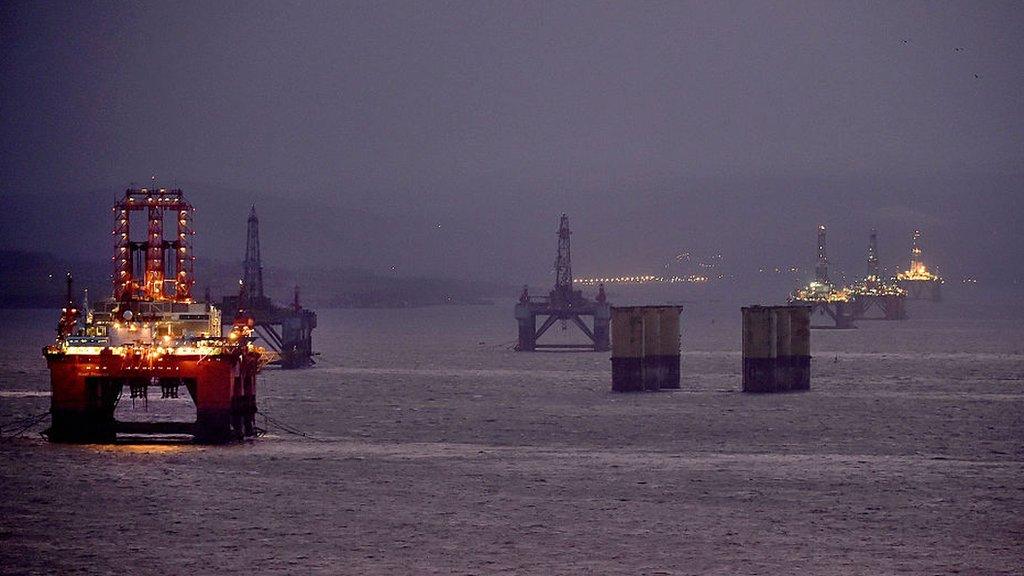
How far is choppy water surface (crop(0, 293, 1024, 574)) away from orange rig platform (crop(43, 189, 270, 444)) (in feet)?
5.17

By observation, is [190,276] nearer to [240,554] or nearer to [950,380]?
[240,554]

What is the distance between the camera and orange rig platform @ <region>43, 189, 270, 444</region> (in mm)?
47969

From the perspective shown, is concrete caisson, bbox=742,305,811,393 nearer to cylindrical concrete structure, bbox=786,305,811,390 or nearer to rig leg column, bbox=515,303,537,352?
cylindrical concrete structure, bbox=786,305,811,390

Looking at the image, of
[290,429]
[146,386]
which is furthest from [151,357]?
[290,429]

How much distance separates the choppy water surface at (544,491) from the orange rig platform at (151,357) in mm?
1576

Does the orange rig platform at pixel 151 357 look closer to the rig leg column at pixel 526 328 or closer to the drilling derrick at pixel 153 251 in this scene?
the drilling derrick at pixel 153 251

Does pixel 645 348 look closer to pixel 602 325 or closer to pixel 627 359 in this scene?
pixel 627 359

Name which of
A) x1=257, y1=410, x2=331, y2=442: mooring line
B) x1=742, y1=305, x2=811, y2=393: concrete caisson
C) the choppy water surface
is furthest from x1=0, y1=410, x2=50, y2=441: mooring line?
x1=742, y1=305, x2=811, y2=393: concrete caisson

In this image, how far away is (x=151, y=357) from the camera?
47.7m

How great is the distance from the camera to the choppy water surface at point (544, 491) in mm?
28672

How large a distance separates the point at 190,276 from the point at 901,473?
29.0 meters

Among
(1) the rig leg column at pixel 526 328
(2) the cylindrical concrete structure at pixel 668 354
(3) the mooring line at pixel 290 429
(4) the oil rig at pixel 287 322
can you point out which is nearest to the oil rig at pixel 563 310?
(1) the rig leg column at pixel 526 328

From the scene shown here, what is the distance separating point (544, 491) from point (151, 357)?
53.9 ft

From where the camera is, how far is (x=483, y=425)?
6294 cm
